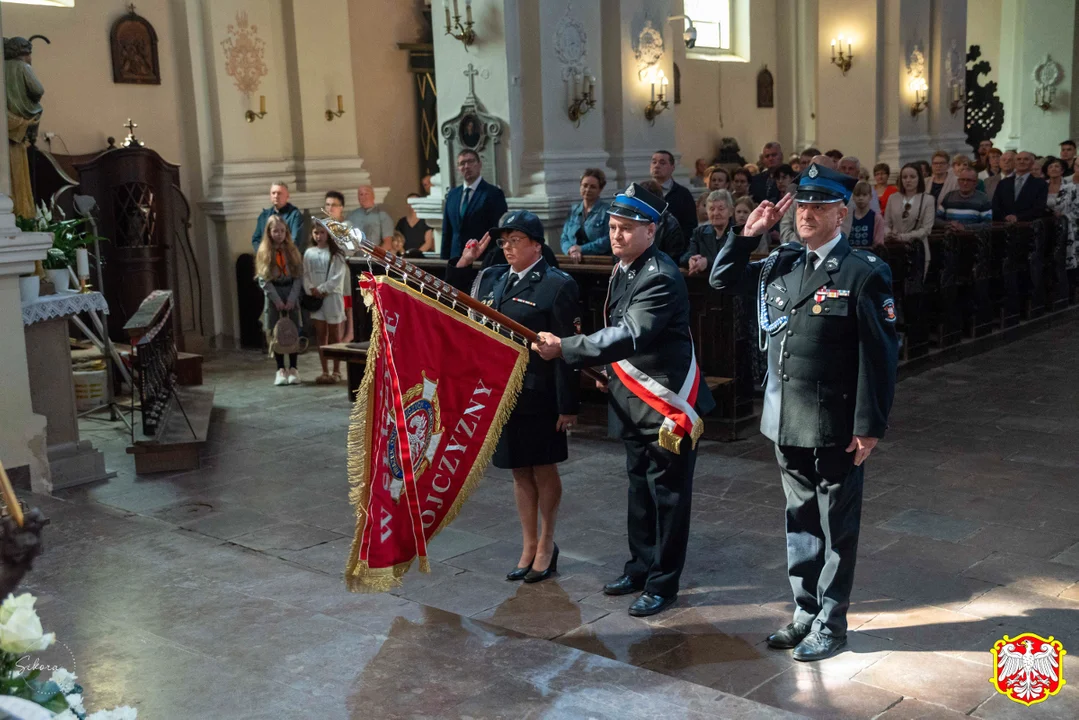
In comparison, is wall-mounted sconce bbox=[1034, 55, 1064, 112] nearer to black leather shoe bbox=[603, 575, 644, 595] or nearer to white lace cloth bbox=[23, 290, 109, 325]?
white lace cloth bbox=[23, 290, 109, 325]

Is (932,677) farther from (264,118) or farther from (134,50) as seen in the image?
(264,118)

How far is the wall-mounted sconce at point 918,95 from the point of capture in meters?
15.5

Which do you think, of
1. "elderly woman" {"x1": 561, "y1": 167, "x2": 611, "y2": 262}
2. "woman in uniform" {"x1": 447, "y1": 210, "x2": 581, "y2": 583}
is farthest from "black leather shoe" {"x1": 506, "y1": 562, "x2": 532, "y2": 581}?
"elderly woman" {"x1": 561, "y1": 167, "x2": 611, "y2": 262}

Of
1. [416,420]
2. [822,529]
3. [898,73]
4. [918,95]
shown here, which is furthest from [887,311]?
[918,95]

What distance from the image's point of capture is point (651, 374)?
4.73m

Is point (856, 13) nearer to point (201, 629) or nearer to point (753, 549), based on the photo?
point (753, 549)

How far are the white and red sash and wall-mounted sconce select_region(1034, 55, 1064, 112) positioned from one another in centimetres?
1741

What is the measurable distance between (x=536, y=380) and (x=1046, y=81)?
17.6 meters

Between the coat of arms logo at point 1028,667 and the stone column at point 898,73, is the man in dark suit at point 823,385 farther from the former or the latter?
the stone column at point 898,73

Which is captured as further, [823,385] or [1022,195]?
[1022,195]

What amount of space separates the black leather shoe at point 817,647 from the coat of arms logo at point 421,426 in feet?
5.40

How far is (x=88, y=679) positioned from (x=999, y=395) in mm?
6953

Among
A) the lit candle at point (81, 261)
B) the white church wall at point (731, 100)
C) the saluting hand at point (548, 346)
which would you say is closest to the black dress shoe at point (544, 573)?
the saluting hand at point (548, 346)

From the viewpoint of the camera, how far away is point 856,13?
15.0 m
